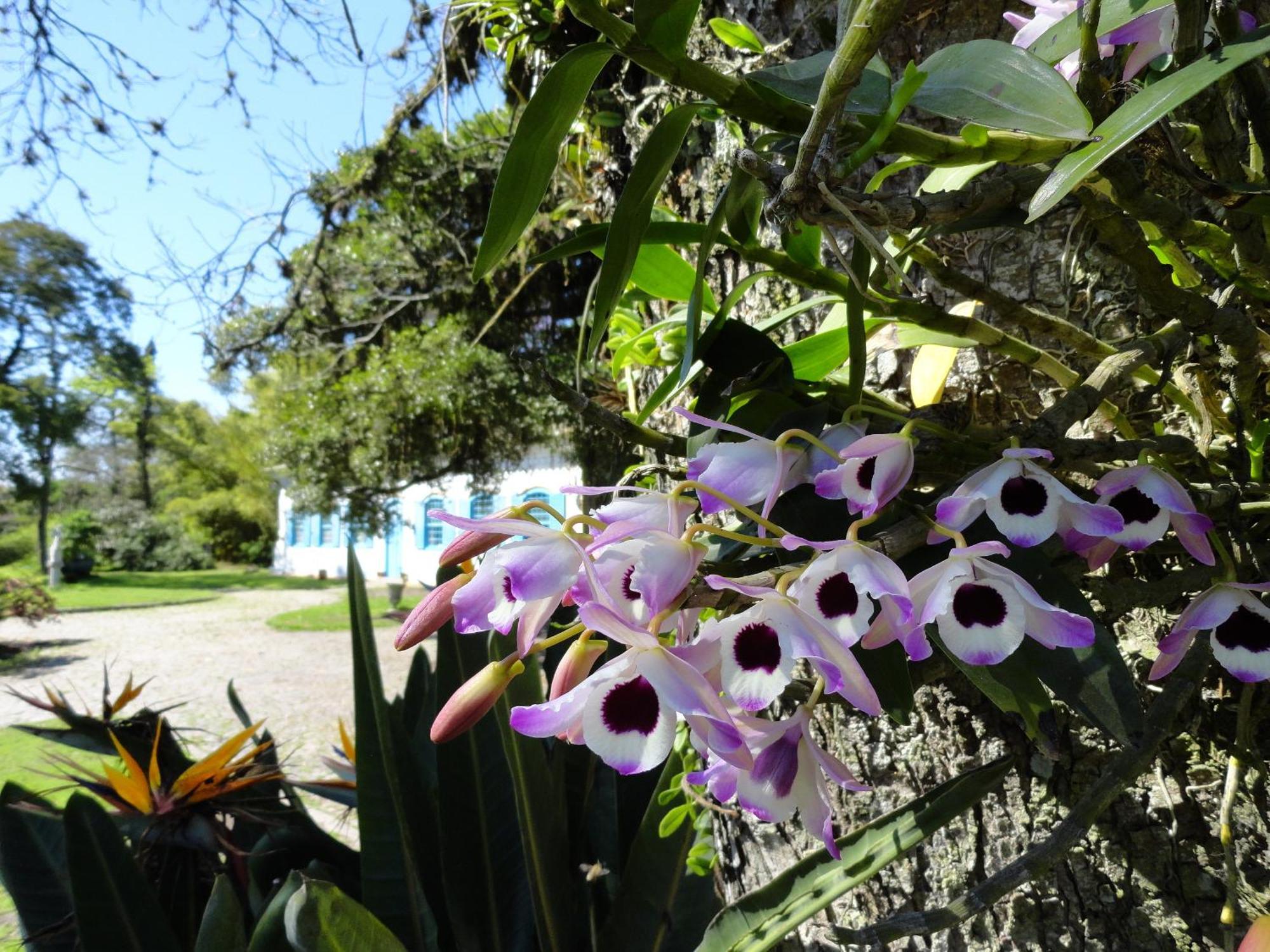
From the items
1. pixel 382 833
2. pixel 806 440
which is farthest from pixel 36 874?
pixel 806 440

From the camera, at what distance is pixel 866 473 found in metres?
0.26

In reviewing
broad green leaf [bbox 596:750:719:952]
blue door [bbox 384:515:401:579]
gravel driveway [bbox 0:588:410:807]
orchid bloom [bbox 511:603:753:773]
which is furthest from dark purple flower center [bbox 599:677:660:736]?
blue door [bbox 384:515:401:579]

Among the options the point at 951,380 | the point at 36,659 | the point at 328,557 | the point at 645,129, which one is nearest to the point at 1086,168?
the point at 951,380

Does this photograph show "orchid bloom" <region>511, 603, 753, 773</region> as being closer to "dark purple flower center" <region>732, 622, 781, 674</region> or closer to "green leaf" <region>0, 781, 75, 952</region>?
"dark purple flower center" <region>732, 622, 781, 674</region>

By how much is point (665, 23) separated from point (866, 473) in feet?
0.49

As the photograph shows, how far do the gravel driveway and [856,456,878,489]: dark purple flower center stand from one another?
103 inches

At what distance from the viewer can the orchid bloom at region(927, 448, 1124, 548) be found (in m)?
0.24

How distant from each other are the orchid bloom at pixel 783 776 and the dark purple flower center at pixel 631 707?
0.06 metres

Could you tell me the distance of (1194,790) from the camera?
424 mm

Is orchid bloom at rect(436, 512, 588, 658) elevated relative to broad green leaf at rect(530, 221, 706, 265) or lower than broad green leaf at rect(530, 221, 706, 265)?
lower

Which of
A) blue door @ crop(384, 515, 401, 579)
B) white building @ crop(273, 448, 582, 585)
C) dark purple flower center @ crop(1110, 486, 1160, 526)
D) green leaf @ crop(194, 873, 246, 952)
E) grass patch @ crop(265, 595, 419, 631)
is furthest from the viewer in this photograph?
blue door @ crop(384, 515, 401, 579)

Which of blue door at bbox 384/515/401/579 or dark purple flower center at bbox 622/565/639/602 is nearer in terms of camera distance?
dark purple flower center at bbox 622/565/639/602

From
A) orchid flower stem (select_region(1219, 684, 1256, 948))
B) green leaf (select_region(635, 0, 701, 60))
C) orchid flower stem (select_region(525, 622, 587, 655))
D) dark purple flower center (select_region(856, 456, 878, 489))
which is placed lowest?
orchid flower stem (select_region(1219, 684, 1256, 948))

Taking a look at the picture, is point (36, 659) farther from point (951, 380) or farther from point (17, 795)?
point (951, 380)
